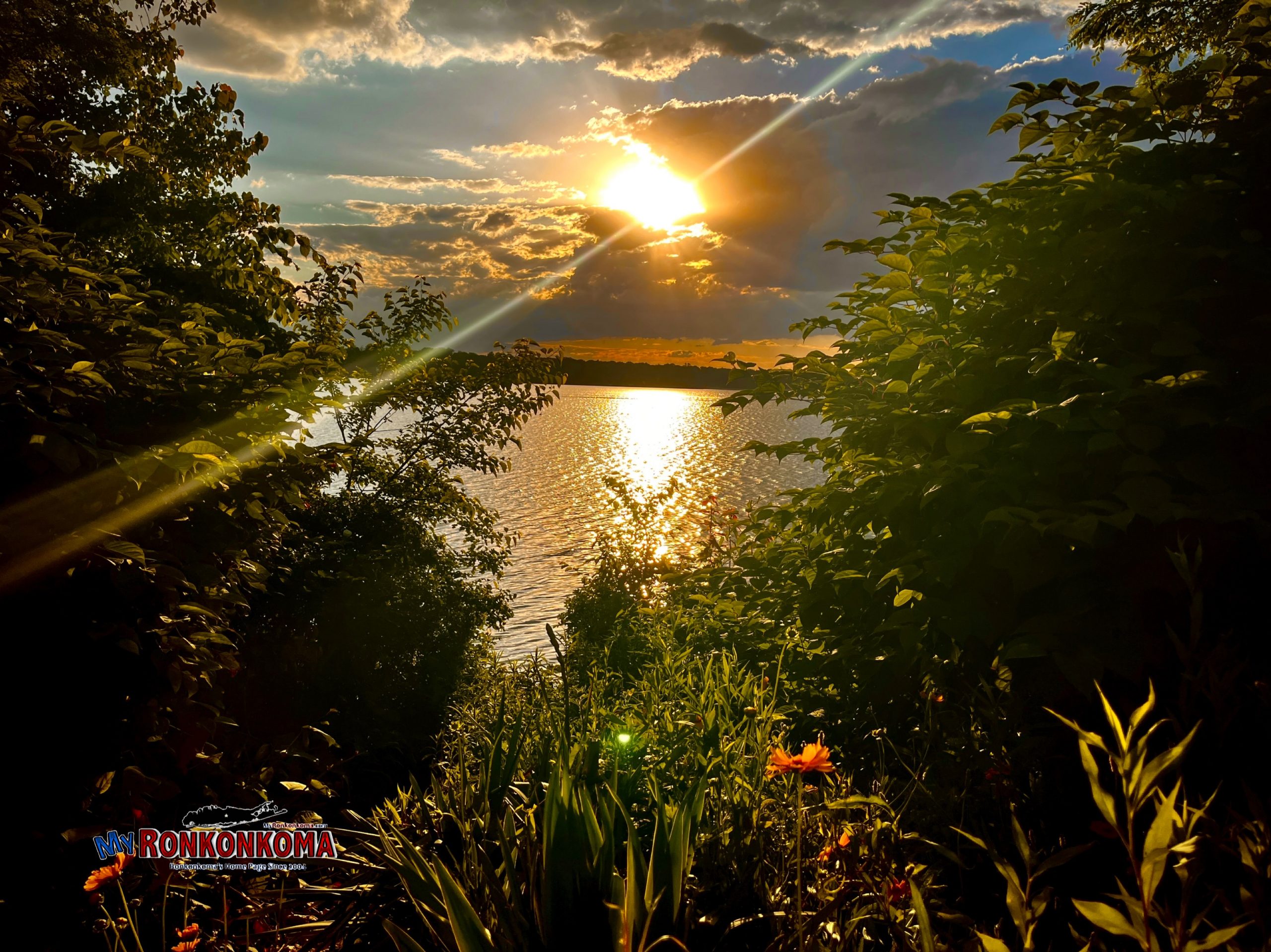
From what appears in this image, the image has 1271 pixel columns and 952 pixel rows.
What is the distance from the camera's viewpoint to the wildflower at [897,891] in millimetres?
1543

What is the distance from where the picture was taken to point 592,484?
93.8 ft

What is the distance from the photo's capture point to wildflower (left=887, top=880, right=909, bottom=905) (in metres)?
1.54

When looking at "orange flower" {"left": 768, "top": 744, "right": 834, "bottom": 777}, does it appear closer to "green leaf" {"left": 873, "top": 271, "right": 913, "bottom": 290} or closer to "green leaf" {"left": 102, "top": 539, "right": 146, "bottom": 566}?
"green leaf" {"left": 102, "top": 539, "right": 146, "bottom": 566}

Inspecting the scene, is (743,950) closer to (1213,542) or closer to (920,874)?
(920,874)

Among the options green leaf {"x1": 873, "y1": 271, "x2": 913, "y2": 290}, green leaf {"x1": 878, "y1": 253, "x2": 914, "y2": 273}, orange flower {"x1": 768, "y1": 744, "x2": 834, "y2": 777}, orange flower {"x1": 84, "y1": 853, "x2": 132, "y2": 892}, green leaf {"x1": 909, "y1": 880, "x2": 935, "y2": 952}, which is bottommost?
orange flower {"x1": 84, "y1": 853, "x2": 132, "y2": 892}

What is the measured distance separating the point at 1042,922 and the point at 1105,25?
12278mm

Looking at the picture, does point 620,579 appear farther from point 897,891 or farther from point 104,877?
point 897,891

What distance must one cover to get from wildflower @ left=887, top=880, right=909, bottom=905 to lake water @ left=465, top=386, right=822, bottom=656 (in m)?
2.77

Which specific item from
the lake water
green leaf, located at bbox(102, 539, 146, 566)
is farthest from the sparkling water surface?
green leaf, located at bbox(102, 539, 146, 566)

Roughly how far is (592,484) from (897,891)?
1069 inches

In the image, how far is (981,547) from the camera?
97.5 inches

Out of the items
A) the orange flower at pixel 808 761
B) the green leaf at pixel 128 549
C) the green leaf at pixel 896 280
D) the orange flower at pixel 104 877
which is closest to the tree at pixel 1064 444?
the green leaf at pixel 896 280

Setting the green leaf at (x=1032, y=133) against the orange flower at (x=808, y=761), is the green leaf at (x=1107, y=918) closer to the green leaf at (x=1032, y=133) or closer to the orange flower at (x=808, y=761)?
the orange flower at (x=808, y=761)

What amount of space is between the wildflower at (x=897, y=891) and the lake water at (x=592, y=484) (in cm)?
277
